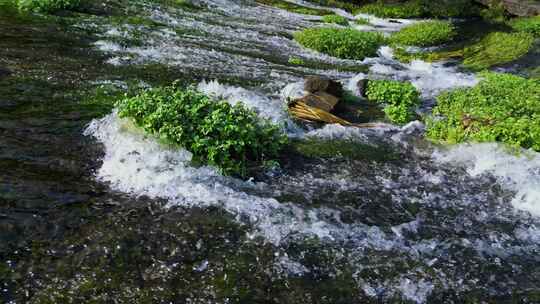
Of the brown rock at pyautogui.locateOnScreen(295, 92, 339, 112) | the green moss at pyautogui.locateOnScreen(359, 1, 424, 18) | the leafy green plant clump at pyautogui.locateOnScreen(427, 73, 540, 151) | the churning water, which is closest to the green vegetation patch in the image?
the green moss at pyautogui.locateOnScreen(359, 1, 424, 18)

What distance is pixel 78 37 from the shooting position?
15.6 meters

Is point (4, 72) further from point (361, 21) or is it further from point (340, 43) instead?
point (361, 21)

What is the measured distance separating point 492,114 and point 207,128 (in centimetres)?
804

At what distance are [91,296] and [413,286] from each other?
422cm

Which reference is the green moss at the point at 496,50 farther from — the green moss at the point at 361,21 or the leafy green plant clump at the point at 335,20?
the leafy green plant clump at the point at 335,20

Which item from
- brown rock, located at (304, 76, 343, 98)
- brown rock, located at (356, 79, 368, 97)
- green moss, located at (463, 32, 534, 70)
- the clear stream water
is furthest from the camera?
green moss, located at (463, 32, 534, 70)

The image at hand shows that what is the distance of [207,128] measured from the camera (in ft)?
30.4

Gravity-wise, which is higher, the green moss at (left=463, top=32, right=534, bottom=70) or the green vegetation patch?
the green vegetation patch

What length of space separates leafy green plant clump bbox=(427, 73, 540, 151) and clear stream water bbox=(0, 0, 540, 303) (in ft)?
1.75

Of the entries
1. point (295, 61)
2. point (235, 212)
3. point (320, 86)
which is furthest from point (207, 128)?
point (295, 61)

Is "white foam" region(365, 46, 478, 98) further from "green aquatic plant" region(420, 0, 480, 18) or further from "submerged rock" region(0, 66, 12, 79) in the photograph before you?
"green aquatic plant" region(420, 0, 480, 18)

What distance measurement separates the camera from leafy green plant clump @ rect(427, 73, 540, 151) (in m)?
12.1

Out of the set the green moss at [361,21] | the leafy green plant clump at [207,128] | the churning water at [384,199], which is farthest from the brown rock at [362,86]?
the green moss at [361,21]

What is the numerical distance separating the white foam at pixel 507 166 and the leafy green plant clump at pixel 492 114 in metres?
0.41
